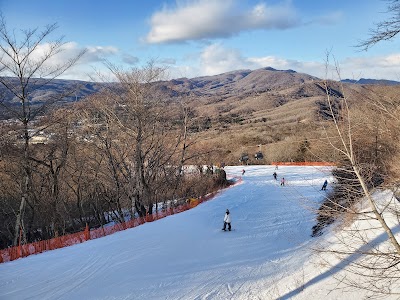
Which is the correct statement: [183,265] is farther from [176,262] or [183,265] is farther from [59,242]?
[59,242]

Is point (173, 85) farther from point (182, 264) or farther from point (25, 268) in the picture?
point (25, 268)

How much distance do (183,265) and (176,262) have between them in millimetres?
410

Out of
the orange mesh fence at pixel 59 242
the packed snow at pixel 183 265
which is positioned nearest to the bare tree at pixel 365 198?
the packed snow at pixel 183 265

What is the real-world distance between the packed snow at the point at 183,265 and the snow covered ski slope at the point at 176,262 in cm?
→ 3

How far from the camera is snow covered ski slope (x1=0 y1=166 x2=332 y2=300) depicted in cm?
1205

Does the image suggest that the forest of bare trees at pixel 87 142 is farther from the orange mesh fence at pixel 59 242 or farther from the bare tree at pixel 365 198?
the bare tree at pixel 365 198

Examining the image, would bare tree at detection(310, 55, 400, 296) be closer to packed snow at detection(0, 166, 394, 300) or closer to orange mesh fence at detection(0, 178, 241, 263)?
packed snow at detection(0, 166, 394, 300)

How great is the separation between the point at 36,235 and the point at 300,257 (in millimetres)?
25785

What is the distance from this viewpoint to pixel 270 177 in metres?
44.2

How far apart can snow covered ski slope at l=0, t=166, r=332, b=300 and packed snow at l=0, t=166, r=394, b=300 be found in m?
0.03

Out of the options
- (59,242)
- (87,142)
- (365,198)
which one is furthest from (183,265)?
(87,142)

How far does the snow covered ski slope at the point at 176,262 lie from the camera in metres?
12.1

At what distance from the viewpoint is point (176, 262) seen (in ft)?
49.6

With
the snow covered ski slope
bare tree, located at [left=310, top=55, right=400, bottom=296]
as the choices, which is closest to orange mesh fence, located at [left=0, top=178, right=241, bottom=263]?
the snow covered ski slope
